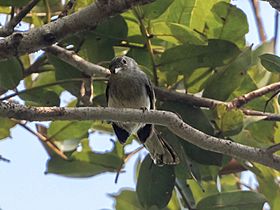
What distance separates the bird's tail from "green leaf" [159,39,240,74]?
22 centimetres

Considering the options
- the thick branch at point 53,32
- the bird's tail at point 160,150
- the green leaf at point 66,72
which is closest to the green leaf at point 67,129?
the green leaf at point 66,72

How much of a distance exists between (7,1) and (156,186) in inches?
28.5

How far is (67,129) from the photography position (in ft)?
7.09

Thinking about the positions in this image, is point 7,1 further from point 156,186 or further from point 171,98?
point 156,186

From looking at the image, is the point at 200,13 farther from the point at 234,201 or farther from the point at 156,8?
the point at 234,201

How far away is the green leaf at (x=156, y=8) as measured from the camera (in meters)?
1.92

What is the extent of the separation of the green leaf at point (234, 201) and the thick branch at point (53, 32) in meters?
0.86

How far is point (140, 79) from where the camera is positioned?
6.96ft

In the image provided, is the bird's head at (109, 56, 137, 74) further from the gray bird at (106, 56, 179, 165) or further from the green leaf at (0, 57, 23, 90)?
the green leaf at (0, 57, 23, 90)

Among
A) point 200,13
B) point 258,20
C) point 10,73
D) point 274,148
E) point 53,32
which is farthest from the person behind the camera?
point 258,20

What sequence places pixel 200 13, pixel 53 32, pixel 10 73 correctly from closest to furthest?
pixel 53 32 < pixel 10 73 < pixel 200 13

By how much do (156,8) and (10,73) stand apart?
0.48 meters

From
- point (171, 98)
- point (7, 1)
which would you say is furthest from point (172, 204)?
point (7, 1)

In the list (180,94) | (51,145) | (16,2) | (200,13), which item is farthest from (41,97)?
(200,13)
